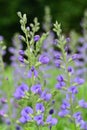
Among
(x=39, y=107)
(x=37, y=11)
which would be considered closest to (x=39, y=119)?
(x=39, y=107)

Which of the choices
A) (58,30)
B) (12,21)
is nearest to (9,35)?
(12,21)

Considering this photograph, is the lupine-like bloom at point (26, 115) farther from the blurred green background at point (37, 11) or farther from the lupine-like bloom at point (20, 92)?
the blurred green background at point (37, 11)

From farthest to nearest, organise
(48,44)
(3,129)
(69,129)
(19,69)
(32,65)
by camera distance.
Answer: (48,44)
(19,69)
(3,129)
(69,129)
(32,65)

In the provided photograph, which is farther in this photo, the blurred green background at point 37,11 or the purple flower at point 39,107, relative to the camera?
the blurred green background at point 37,11

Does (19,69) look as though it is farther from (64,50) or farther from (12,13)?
(12,13)

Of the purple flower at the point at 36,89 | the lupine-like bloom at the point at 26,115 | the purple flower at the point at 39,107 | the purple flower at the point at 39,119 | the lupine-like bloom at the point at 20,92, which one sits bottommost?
the purple flower at the point at 39,119

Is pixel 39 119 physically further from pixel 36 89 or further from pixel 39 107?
pixel 36 89

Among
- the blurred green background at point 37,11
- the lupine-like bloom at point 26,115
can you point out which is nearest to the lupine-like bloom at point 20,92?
the lupine-like bloom at point 26,115

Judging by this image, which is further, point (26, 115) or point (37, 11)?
point (37, 11)

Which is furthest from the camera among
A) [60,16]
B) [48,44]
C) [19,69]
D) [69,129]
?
[60,16]
